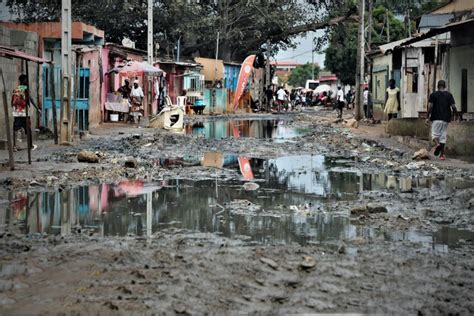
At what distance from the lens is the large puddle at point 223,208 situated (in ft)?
26.8

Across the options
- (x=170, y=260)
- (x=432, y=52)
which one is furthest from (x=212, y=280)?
(x=432, y=52)

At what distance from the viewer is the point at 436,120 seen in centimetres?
1619

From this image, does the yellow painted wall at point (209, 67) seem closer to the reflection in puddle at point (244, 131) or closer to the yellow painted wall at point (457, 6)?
the reflection in puddle at point (244, 131)

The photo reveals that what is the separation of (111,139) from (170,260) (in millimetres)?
15974

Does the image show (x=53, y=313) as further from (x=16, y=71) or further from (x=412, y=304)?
(x=16, y=71)

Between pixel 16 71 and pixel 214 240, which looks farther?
pixel 16 71

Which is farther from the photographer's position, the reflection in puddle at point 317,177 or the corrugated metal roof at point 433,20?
the corrugated metal roof at point 433,20

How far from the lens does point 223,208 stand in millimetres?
9750

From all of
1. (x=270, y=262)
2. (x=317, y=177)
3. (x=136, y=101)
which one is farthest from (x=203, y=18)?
(x=270, y=262)

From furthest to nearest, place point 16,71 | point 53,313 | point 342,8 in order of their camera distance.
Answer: point 342,8, point 16,71, point 53,313

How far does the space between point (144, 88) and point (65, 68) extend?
19739 mm

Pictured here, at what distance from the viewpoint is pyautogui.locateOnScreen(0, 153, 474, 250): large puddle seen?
8.16 meters

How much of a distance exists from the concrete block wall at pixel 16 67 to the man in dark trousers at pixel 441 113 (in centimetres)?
1015

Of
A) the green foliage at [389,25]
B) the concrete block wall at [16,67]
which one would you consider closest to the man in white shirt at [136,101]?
the concrete block wall at [16,67]
